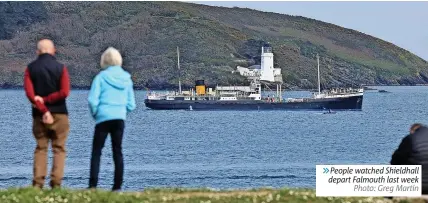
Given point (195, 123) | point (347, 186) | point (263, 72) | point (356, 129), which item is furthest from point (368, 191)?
point (263, 72)

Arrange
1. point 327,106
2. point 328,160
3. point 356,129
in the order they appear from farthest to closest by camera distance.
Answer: point 327,106
point 356,129
point 328,160

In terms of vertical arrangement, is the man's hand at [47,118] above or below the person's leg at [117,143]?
above

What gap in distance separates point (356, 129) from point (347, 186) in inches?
3443

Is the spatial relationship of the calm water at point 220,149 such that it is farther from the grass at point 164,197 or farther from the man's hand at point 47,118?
the man's hand at point 47,118

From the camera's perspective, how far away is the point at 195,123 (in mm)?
111750

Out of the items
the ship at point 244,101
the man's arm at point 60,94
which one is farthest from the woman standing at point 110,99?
the ship at point 244,101

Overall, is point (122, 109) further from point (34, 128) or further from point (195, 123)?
point (195, 123)

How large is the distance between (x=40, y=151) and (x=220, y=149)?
55.4 metres

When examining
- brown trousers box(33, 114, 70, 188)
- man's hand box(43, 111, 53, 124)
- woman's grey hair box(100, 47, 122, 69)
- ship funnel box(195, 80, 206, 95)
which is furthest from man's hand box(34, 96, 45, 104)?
ship funnel box(195, 80, 206, 95)

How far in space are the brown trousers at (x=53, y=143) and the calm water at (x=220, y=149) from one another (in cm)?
2759

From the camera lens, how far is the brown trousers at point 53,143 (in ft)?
51.0

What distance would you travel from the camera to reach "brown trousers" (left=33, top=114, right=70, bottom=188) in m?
15.5

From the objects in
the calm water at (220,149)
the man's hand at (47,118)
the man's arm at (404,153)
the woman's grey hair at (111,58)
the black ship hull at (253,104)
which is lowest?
the calm water at (220,149)

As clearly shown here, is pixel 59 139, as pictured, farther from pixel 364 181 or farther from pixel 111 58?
pixel 364 181
